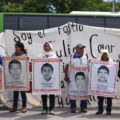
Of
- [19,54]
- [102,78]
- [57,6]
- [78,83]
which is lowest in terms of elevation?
[78,83]

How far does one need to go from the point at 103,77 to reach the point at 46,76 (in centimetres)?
135

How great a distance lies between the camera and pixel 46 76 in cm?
731

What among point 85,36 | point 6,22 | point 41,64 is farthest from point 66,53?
point 6,22

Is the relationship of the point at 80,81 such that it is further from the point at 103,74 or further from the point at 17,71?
the point at 17,71

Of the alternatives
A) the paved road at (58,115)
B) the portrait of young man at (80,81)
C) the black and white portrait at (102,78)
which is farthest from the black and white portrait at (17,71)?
the black and white portrait at (102,78)

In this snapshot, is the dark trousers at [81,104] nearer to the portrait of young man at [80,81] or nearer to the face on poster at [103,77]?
the portrait of young man at [80,81]

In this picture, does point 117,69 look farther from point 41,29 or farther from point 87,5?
point 87,5

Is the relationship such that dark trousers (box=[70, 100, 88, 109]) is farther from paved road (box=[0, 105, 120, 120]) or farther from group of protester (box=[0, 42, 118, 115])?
paved road (box=[0, 105, 120, 120])

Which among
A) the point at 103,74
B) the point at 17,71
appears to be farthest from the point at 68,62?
the point at 17,71

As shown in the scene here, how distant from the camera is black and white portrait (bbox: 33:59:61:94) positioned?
23.9 ft

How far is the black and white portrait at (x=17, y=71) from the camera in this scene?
7391 millimetres

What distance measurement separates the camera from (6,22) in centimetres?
812

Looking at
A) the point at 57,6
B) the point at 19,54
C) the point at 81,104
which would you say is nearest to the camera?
the point at 19,54

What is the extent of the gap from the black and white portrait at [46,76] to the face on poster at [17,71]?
10.4 inches
